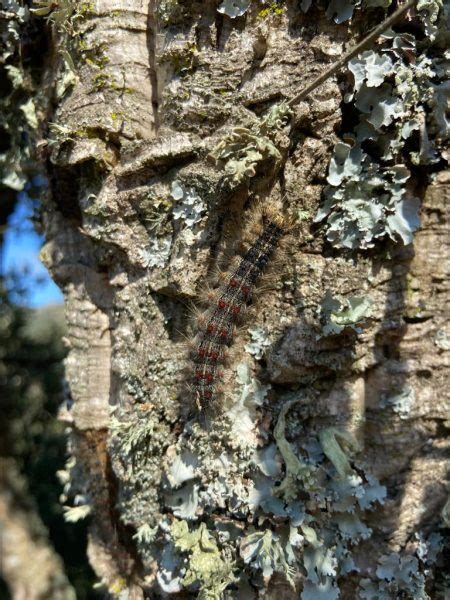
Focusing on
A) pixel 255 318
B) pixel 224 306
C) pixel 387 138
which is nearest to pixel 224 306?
pixel 224 306

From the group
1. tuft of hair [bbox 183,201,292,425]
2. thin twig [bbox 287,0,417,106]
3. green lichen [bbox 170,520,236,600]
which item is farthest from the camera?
tuft of hair [bbox 183,201,292,425]

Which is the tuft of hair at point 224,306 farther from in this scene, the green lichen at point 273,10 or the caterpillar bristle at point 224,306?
the green lichen at point 273,10

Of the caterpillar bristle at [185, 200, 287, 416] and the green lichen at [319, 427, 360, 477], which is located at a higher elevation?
the caterpillar bristle at [185, 200, 287, 416]

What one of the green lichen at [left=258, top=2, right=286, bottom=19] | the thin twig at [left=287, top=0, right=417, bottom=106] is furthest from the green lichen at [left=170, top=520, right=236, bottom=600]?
the green lichen at [left=258, top=2, right=286, bottom=19]

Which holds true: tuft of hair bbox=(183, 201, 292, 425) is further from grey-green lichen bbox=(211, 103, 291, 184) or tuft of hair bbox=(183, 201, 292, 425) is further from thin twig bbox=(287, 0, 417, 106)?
thin twig bbox=(287, 0, 417, 106)

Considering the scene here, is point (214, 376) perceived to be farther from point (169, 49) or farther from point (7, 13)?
point (7, 13)

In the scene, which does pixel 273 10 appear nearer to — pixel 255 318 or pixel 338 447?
pixel 255 318

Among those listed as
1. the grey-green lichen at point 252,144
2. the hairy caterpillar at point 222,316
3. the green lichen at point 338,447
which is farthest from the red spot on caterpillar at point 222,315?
the green lichen at point 338,447
